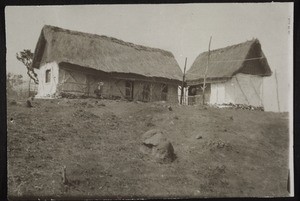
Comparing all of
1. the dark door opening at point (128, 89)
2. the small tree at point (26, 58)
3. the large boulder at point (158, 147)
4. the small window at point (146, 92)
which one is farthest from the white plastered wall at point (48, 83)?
the large boulder at point (158, 147)

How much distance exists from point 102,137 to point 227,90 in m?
1.46

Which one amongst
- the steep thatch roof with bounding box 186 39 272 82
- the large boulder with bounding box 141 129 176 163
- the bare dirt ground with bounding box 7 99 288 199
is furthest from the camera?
the steep thatch roof with bounding box 186 39 272 82

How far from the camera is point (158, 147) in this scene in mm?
4609

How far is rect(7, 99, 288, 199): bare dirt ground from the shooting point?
14.8ft

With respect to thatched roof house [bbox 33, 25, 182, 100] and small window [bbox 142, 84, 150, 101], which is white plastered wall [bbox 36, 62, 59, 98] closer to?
thatched roof house [bbox 33, 25, 182, 100]

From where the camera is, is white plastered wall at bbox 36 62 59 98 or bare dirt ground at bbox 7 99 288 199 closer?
bare dirt ground at bbox 7 99 288 199

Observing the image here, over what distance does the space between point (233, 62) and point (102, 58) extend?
4.74 feet

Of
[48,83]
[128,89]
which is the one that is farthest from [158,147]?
[48,83]

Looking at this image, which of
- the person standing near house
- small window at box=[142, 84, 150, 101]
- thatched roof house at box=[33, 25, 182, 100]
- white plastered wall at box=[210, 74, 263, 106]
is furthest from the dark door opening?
white plastered wall at box=[210, 74, 263, 106]

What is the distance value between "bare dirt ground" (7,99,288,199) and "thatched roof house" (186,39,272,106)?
0.17 meters

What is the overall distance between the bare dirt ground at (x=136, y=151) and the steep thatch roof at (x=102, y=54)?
15.6 inches

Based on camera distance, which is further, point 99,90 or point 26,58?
point 99,90

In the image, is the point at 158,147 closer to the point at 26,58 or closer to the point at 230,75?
the point at 230,75

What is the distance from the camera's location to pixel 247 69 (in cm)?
488
